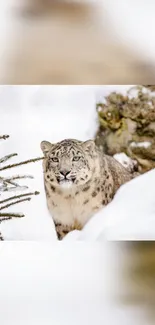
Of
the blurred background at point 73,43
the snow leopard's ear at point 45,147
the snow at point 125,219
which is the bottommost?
the snow at point 125,219

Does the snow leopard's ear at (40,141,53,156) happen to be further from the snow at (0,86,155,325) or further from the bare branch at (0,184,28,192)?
the bare branch at (0,184,28,192)

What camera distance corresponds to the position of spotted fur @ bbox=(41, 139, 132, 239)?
1331 millimetres

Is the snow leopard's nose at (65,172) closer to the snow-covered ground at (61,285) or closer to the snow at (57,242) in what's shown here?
the snow at (57,242)

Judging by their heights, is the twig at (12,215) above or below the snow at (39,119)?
below

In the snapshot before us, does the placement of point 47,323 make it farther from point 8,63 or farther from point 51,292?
point 8,63

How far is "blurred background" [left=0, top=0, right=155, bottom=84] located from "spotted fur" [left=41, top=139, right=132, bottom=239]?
0.73 feet

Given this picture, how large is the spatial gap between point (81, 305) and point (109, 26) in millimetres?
872

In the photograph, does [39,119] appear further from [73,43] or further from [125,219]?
[125,219]

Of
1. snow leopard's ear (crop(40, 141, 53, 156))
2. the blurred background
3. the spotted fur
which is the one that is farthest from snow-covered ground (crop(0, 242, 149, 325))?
the blurred background

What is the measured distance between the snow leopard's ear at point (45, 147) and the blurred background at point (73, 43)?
0.21 m

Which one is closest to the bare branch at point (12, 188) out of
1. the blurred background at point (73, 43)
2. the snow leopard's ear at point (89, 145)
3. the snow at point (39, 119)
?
the snow at point (39, 119)

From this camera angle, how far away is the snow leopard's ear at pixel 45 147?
4.39ft

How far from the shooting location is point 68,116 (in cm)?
134

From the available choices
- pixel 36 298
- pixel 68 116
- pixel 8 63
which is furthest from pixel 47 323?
pixel 8 63
